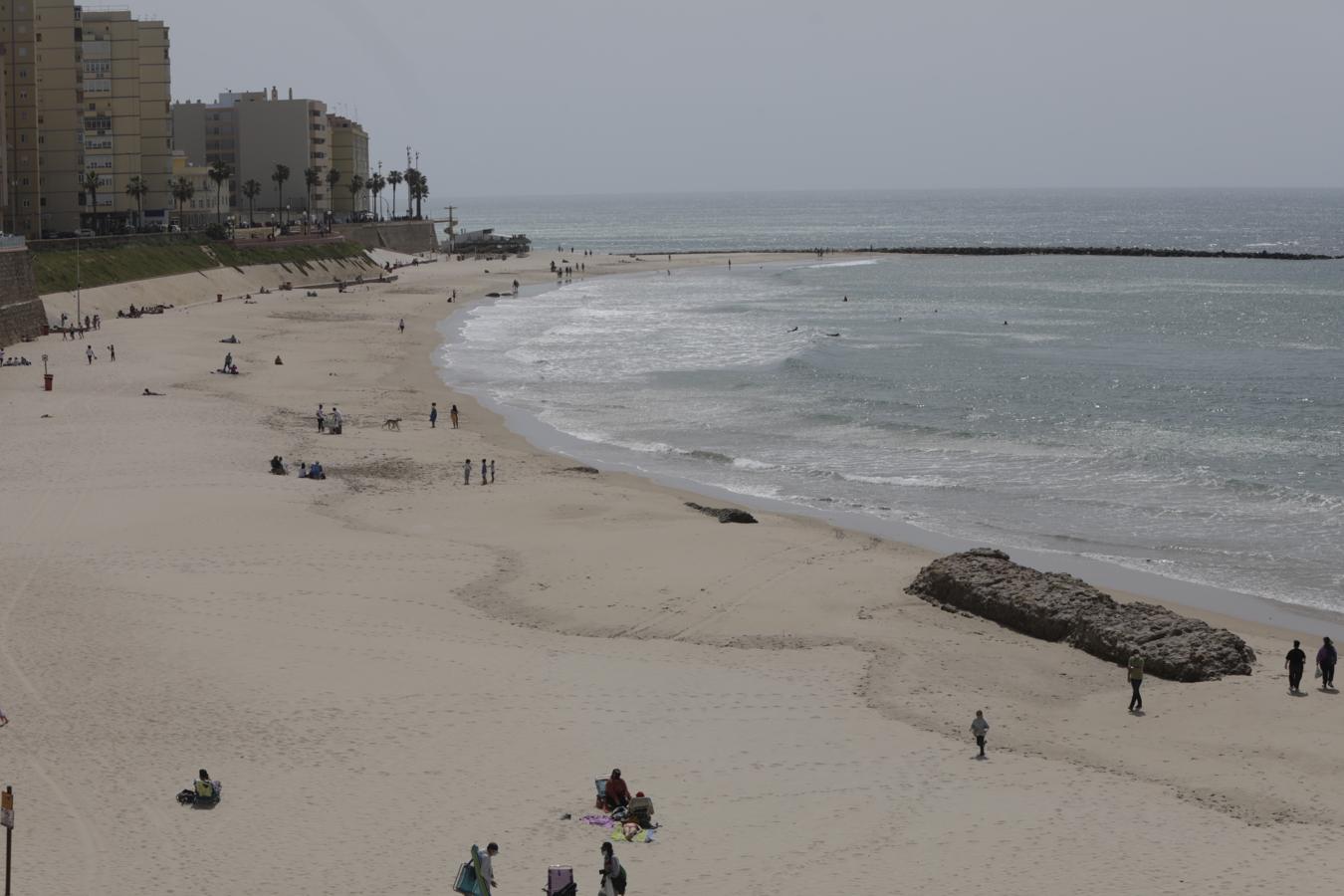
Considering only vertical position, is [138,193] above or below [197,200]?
below

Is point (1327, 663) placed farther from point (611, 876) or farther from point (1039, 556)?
point (611, 876)

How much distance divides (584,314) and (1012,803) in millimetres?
81200

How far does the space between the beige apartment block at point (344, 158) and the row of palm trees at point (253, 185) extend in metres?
0.84

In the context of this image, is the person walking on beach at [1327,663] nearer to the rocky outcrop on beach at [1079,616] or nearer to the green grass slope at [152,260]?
the rocky outcrop on beach at [1079,616]

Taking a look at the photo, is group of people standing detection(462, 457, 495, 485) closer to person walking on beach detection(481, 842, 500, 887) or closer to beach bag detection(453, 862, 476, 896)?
person walking on beach detection(481, 842, 500, 887)

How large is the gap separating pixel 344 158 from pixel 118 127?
212 ft

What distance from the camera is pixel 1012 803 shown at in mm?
18438

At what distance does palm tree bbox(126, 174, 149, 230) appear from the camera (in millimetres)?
107188

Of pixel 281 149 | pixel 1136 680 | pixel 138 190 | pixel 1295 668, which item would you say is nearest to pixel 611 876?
pixel 1136 680

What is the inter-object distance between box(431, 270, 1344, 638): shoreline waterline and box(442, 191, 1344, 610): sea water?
0.48 meters

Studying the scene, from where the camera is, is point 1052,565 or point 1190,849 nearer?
point 1190,849

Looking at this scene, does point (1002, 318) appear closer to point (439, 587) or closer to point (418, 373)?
point (418, 373)

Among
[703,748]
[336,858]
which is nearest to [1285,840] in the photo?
[703,748]

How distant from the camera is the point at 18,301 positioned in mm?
64750
